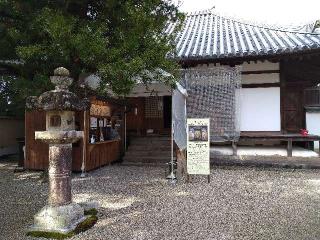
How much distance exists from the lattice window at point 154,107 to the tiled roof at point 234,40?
367 centimetres

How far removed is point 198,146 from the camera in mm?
8859

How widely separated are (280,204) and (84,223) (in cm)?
397

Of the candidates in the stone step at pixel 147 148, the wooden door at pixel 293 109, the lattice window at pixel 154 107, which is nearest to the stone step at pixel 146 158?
the stone step at pixel 147 148

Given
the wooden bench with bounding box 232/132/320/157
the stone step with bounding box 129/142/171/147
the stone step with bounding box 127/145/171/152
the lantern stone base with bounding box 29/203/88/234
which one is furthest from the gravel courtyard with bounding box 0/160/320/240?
the stone step with bounding box 129/142/171/147

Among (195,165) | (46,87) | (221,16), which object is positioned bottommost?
(195,165)

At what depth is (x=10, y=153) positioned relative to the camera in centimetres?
1573

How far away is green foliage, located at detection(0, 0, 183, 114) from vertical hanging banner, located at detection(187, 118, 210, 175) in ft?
5.69

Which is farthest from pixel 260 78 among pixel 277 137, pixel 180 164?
pixel 180 164

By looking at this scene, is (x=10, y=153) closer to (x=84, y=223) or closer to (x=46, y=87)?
(x=46, y=87)

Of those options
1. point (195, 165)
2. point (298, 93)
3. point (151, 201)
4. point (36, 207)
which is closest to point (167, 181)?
point (195, 165)

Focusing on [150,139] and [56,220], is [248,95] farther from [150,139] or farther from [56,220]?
[56,220]

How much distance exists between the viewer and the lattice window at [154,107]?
1736 cm

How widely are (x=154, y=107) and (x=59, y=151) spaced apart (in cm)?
1223

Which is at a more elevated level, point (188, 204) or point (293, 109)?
point (293, 109)
